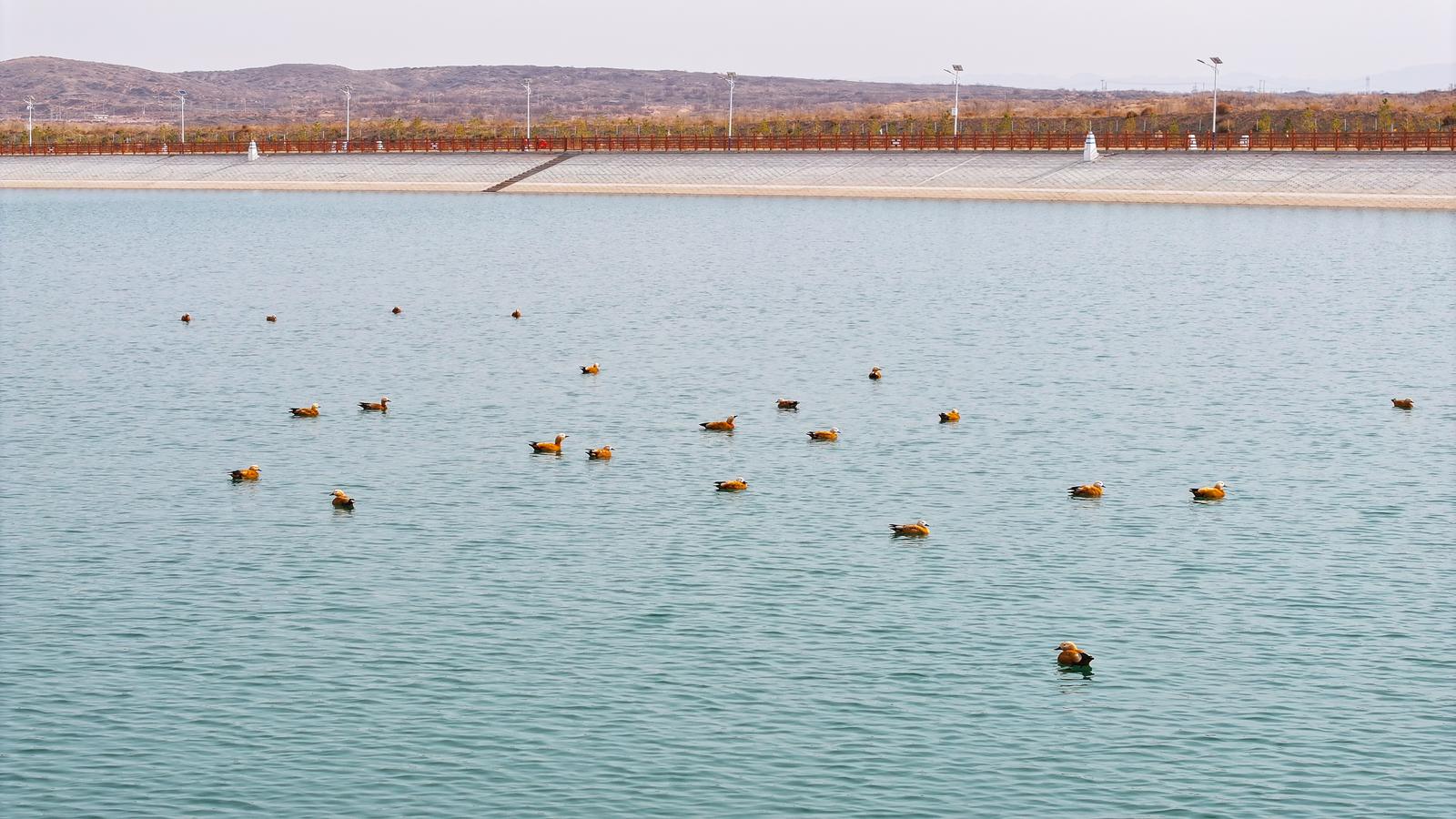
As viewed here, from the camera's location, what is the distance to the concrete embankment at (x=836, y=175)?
116 metres

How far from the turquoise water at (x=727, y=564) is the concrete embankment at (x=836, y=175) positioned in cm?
5221

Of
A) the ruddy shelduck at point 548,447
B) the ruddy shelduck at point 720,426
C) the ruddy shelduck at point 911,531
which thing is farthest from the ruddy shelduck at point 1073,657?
the ruddy shelduck at point 720,426

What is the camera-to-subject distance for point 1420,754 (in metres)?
20.9

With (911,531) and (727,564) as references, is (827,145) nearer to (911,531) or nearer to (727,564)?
(911,531)

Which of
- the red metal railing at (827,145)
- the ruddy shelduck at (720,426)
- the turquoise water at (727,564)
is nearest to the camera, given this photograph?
the turquoise water at (727,564)

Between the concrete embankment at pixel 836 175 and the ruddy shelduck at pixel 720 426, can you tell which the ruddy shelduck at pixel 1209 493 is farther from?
the concrete embankment at pixel 836 175

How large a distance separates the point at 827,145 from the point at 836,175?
18.8 meters

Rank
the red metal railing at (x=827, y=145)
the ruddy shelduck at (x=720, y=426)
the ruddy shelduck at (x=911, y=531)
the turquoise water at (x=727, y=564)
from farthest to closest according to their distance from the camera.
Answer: the red metal railing at (x=827, y=145) → the ruddy shelduck at (x=720, y=426) → the ruddy shelduck at (x=911, y=531) → the turquoise water at (x=727, y=564)

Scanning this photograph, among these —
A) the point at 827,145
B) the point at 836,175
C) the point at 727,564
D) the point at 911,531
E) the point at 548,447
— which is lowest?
the point at 727,564

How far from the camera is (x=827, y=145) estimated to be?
15325 centimetres

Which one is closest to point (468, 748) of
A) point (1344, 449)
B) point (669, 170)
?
point (1344, 449)

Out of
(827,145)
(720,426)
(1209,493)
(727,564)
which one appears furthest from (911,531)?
(827,145)

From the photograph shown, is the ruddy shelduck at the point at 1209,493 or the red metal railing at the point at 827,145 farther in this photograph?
the red metal railing at the point at 827,145

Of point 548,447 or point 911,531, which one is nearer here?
point 911,531
